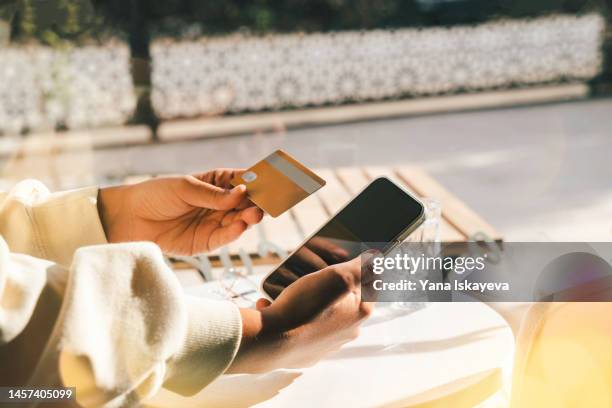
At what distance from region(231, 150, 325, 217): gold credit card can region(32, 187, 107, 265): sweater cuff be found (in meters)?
0.22

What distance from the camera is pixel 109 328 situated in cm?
60

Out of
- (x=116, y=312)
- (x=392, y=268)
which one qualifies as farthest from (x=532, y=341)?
(x=116, y=312)

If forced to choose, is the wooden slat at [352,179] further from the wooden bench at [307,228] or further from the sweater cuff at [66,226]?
the sweater cuff at [66,226]

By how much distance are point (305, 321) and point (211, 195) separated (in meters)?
0.32

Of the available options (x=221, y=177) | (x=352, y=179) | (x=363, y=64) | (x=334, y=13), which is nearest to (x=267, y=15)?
Result: (x=334, y=13)

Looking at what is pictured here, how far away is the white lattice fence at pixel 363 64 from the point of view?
202 inches

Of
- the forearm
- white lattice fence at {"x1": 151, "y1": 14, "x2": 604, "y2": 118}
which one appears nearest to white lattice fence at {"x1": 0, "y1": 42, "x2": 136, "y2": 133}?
white lattice fence at {"x1": 151, "y1": 14, "x2": 604, "y2": 118}

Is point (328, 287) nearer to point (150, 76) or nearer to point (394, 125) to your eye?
point (394, 125)

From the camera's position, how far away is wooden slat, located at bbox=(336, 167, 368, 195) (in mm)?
2165

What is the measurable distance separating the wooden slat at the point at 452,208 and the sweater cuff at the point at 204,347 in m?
1.16

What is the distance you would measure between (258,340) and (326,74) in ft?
15.8

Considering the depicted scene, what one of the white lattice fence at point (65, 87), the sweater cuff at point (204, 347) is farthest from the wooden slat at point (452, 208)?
the white lattice fence at point (65, 87)

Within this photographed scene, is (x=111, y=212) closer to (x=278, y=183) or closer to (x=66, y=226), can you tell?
(x=66, y=226)

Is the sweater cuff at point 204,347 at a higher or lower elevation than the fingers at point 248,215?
lower
